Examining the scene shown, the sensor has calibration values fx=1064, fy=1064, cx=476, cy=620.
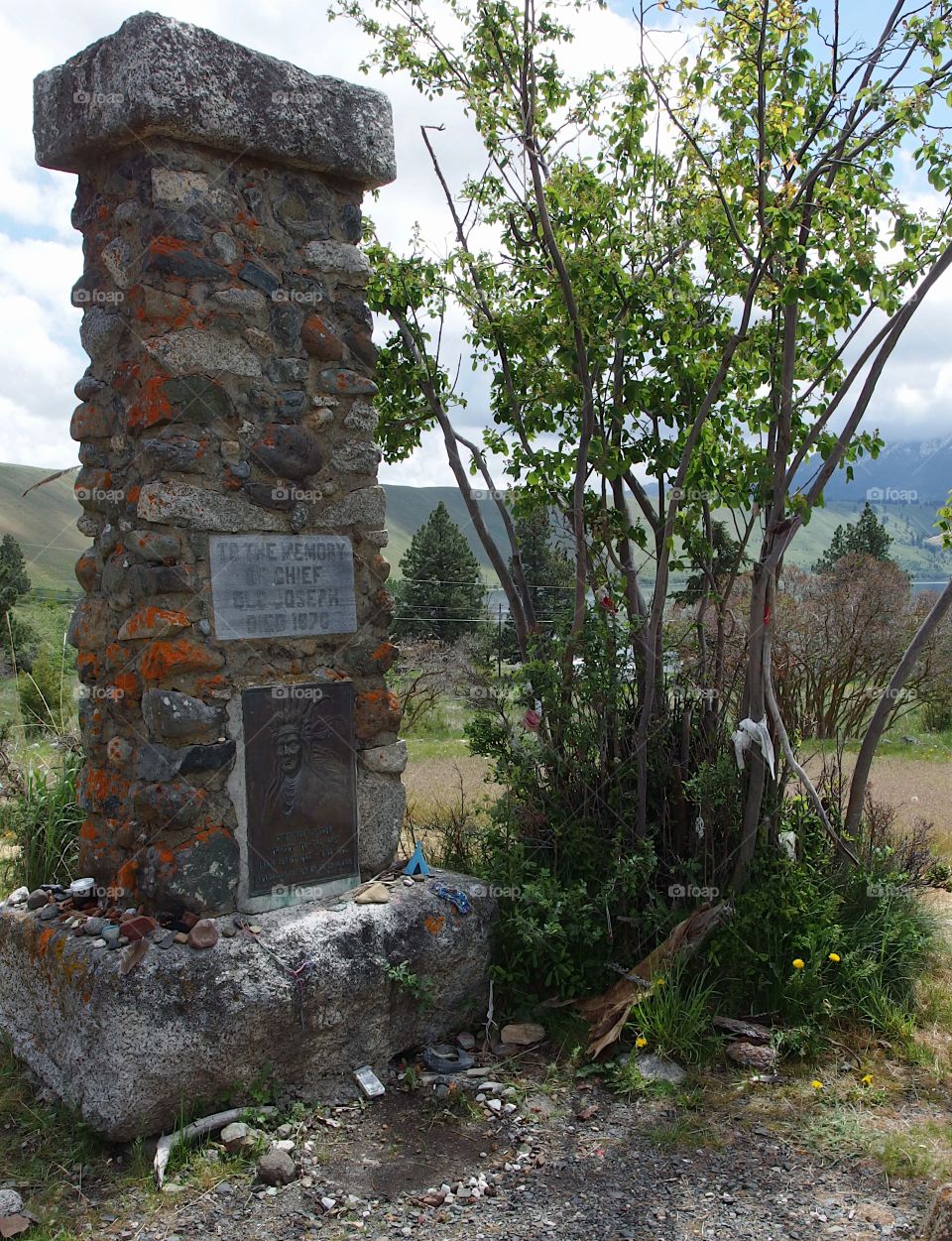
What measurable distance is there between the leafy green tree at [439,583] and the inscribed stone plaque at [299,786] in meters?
16.6

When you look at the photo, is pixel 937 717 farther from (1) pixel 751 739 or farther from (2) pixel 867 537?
(1) pixel 751 739

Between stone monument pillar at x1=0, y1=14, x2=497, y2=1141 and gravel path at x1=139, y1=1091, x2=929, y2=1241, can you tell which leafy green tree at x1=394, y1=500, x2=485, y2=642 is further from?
gravel path at x1=139, y1=1091, x2=929, y2=1241

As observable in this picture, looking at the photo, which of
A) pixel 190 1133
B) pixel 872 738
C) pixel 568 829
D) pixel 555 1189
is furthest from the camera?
pixel 872 738

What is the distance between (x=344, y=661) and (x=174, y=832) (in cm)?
99

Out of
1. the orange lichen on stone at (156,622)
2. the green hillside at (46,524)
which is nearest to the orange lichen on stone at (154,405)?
the orange lichen on stone at (156,622)

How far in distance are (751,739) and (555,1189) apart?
2.09m

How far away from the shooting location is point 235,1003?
12.1 ft

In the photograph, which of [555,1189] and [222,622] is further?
[222,622]

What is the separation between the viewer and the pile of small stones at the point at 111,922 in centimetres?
375

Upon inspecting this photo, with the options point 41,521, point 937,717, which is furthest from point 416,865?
point 41,521

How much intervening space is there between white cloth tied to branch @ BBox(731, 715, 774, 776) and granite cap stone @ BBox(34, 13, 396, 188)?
287cm

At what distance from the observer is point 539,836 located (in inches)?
188

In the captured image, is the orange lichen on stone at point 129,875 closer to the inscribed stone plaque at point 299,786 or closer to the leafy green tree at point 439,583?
the inscribed stone plaque at point 299,786

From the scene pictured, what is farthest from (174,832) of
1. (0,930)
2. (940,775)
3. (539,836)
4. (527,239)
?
(940,775)
